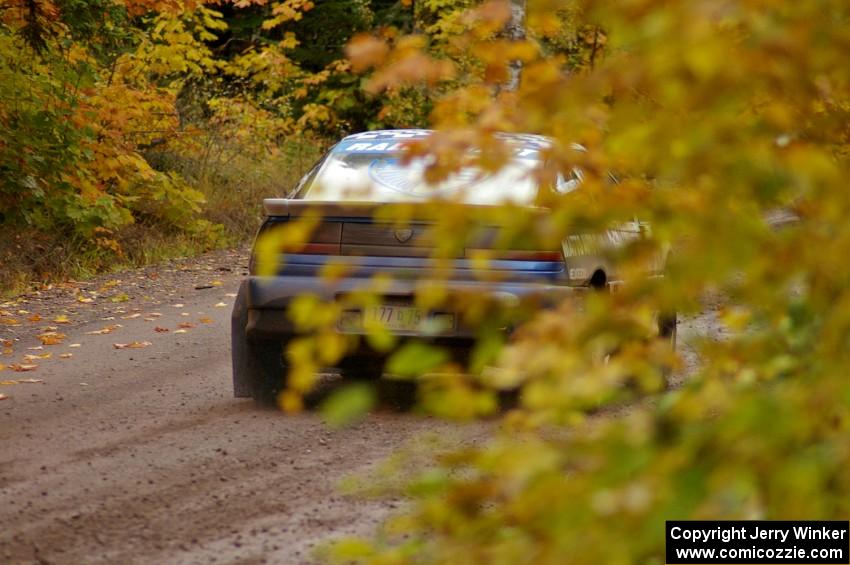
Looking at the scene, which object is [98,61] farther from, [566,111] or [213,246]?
[566,111]

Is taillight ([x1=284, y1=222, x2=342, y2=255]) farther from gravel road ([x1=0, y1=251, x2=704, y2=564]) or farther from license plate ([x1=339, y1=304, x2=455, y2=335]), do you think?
gravel road ([x1=0, y1=251, x2=704, y2=564])

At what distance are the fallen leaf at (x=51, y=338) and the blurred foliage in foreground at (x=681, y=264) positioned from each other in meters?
8.51

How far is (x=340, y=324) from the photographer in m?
7.50

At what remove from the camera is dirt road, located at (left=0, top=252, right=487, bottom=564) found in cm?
521

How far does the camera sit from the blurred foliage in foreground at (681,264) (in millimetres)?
2250

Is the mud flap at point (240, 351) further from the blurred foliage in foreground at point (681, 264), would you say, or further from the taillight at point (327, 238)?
the blurred foliage in foreground at point (681, 264)

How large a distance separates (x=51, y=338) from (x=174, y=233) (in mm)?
7815

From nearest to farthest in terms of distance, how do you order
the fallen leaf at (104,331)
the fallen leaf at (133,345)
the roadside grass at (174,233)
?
the fallen leaf at (133,345)
the fallen leaf at (104,331)
the roadside grass at (174,233)

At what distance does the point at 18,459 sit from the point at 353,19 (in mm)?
23203

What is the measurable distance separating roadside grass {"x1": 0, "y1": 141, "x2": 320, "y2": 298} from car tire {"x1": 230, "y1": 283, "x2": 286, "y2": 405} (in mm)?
6584

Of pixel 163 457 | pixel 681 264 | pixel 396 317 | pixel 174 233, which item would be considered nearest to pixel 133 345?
pixel 396 317

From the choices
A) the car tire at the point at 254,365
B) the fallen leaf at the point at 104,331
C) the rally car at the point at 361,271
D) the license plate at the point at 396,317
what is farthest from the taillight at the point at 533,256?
the fallen leaf at the point at 104,331

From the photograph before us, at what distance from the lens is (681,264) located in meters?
2.40

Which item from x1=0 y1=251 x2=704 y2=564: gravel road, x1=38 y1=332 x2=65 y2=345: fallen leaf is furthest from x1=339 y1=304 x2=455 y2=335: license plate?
x1=38 y1=332 x2=65 y2=345: fallen leaf
